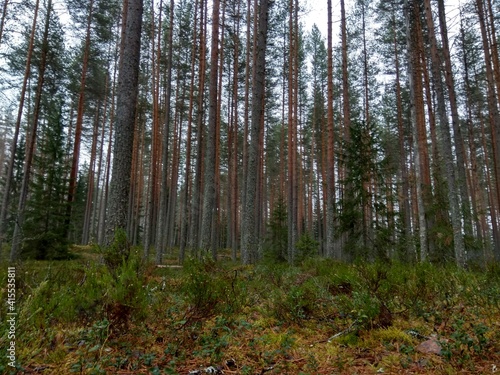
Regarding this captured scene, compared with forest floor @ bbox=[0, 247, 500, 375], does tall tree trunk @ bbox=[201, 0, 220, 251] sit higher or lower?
higher

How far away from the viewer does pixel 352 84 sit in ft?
68.3

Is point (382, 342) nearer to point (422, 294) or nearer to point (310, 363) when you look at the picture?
point (310, 363)

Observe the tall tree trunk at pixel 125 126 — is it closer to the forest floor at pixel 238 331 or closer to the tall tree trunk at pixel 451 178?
the forest floor at pixel 238 331

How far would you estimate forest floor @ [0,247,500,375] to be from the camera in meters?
2.33

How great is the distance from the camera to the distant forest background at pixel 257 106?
9.43m

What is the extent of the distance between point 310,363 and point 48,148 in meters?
15.3

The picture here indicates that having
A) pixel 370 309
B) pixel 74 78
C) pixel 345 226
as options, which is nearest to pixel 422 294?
pixel 370 309

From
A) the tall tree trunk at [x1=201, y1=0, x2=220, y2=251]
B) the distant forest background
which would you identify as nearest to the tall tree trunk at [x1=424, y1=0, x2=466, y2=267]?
the distant forest background

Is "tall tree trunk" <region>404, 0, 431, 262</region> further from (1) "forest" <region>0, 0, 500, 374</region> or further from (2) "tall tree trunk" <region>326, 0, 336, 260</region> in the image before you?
(2) "tall tree trunk" <region>326, 0, 336, 260</region>

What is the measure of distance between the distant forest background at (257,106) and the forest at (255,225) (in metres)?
0.10

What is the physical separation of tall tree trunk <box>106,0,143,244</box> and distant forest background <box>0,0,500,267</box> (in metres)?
0.03

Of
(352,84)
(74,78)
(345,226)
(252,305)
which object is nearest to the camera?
(252,305)

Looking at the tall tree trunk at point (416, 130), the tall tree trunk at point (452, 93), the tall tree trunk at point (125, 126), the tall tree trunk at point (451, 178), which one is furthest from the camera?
the tall tree trunk at point (416, 130)

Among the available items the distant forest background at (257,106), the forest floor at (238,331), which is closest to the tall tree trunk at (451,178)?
the distant forest background at (257,106)
